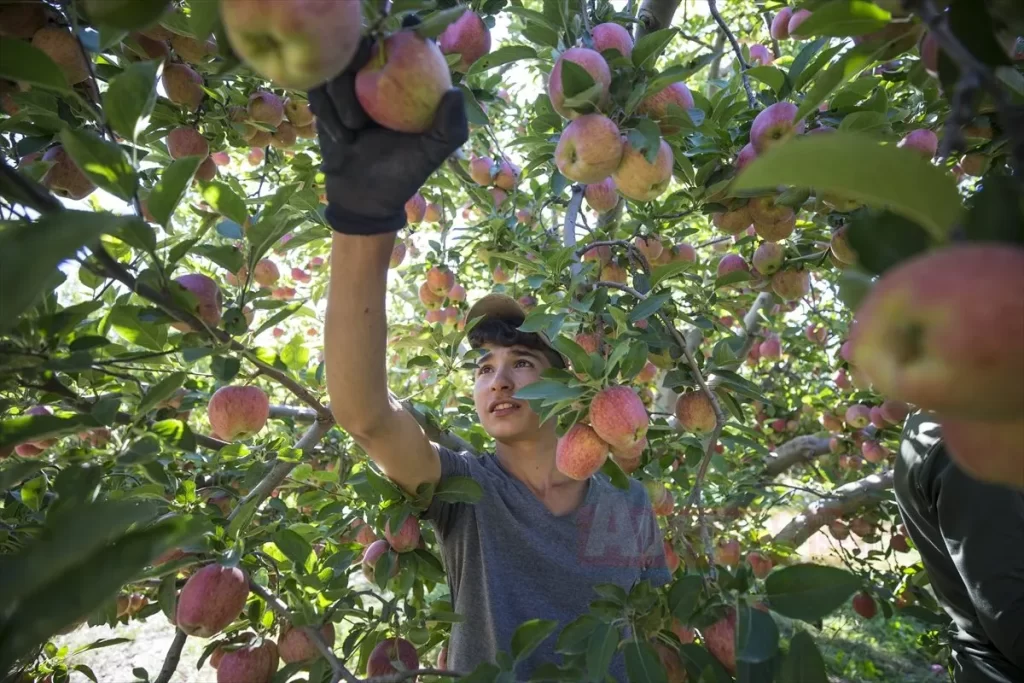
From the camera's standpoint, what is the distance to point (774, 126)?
1410 millimetres

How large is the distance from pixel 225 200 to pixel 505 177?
1.79m

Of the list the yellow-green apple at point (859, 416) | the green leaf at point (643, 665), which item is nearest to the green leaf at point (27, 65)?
the green leaf at point (643, 665)

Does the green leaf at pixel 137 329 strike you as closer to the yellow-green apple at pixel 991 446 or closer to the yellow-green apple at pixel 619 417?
the yellow-green apple at pixel 619 417

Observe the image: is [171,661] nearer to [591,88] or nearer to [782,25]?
[591,88]

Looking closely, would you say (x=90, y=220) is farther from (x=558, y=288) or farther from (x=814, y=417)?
(x=814, y=417)

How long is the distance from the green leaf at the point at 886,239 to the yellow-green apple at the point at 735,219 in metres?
1.13

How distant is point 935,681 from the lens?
4148mm

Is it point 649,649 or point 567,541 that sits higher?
point 567,541

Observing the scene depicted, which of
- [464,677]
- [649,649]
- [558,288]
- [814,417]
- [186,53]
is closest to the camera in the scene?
[649,649]

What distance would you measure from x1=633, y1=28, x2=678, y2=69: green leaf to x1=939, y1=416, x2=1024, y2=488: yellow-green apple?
3.33 feet

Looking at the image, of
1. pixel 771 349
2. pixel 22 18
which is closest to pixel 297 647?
pixel 22 18

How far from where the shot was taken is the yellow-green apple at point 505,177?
9.12 feet

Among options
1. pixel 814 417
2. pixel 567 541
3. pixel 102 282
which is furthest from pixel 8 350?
pixel 814 417

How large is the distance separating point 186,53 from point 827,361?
512 cm
